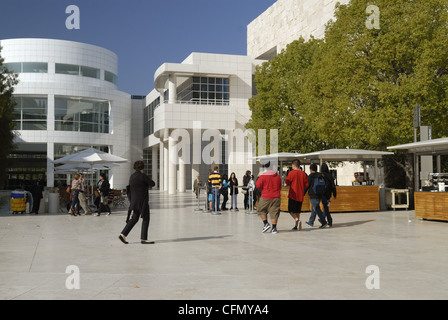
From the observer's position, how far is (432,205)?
15492 mm

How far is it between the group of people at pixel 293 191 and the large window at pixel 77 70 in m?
44.9

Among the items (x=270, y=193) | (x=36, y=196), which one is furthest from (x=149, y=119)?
(x=270, y=193)

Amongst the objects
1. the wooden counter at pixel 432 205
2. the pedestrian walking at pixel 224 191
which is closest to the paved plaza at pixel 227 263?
the wooden counter at pixel 432 205

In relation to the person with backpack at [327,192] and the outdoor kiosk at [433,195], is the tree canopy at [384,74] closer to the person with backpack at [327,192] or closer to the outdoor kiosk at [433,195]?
the outdoor kiosk at [433,195]

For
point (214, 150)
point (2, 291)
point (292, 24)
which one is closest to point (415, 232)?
point (2, 291)

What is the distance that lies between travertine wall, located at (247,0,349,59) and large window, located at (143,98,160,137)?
15.0 m

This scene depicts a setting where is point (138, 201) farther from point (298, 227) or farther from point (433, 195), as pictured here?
point (433, 195)

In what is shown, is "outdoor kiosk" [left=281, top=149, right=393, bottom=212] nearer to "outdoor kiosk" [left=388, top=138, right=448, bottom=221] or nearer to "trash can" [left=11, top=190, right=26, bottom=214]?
"outdoor kiosk" [left=388, top=138, right=448, bottom=221]

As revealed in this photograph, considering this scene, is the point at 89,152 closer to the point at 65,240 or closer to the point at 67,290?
the point at 65,240

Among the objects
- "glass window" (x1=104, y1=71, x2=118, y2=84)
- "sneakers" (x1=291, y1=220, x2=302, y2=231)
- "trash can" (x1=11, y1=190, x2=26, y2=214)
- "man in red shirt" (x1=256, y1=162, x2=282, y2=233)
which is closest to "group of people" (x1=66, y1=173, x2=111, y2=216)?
"trash can" (x1=11, y1=190, x2=26, y2=214)

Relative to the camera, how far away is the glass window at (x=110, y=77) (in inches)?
2236

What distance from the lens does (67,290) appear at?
228 inches
